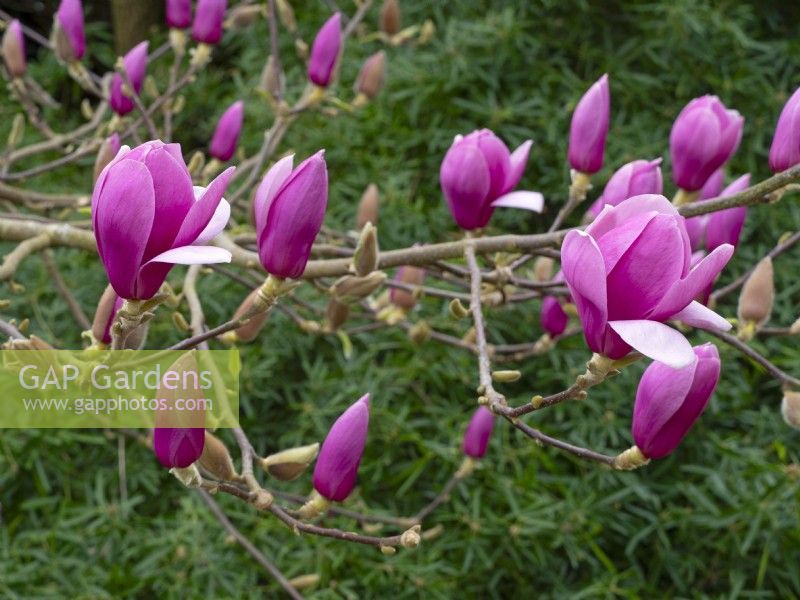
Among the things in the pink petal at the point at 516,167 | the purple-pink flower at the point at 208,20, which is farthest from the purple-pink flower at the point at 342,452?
the purple-pink flower at the point at 208,20

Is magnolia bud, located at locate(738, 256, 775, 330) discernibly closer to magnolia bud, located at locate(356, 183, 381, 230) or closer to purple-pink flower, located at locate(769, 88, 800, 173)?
purple-pink flower, located at locate(769, 88, 800, 173)

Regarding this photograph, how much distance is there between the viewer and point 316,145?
1.48 meters

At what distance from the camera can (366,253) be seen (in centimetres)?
56

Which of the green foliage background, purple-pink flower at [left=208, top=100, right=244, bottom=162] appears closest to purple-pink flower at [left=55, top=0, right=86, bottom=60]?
purple-pink flower at [left=208, top=100, right=244, bottom=162]

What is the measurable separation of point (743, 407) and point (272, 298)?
36.4 inches

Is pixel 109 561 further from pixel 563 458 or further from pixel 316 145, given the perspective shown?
pixel 316 145

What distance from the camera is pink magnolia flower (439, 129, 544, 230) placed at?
2.09 ft

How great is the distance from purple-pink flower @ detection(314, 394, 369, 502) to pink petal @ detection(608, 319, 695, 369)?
0.58ft

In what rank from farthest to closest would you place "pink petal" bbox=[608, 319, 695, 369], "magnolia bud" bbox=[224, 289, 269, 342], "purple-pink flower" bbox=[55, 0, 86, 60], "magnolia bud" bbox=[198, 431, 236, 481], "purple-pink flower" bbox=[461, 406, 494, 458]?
"purple-pink flower" bbox=[55, 0, 86, 60]
"purple-pink flower" bbox=[461, 406, 494, 458]
"magnolia bud" bbox=[224, 289, 269, 342]
"magnolia bud" bbox=[198, 431, 236, 481]
"pink petal" bbox=[608, 319, 695, 369]

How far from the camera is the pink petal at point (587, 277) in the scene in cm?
38

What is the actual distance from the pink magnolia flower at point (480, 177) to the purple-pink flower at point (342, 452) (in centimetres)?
19

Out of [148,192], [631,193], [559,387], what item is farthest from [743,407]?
[148,192]

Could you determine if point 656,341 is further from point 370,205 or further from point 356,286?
point 370,205

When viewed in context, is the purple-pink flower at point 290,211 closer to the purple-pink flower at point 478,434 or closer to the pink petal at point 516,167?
the pink petal at point 516,167
